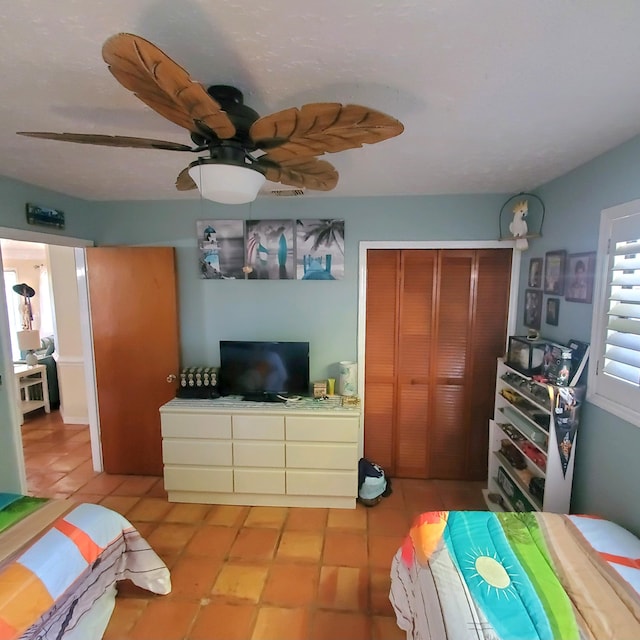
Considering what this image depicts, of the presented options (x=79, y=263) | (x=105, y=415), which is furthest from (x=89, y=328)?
(x=105, y=415)

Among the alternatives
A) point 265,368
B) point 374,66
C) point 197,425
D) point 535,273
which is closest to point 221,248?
point 265,368

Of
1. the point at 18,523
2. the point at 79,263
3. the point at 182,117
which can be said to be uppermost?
the point at 182,117

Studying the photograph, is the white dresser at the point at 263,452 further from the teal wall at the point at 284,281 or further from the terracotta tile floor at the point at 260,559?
the teal wall at the point at 284,281

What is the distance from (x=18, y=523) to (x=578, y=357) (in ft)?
10.3

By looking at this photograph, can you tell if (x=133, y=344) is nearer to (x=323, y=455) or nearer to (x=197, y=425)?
(x=197, y=425)

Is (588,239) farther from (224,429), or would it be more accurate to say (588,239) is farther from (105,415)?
(105,415)

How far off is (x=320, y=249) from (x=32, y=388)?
463 centimetres

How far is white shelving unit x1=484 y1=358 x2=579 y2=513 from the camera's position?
2.02 m

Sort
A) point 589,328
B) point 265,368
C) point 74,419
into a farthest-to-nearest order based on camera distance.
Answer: point 74,419, point 265,368, point 589,328

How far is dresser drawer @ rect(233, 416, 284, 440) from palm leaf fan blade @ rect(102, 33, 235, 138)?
2134 mm

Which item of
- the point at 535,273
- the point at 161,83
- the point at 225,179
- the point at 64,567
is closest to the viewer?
the point at 161,83

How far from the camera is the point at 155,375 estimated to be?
3.10 m

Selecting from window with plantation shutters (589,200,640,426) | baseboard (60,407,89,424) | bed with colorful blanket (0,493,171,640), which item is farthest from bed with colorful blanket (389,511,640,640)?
baseboard (60,407,89,424)

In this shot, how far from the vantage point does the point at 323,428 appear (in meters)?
2.69
